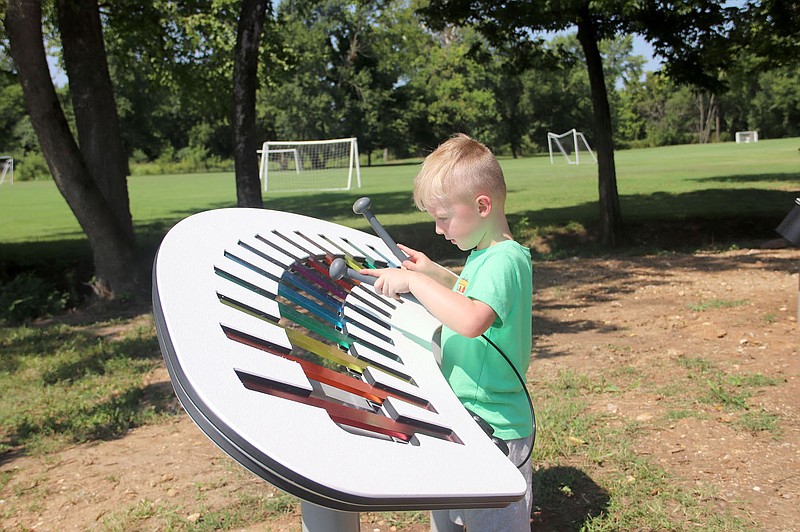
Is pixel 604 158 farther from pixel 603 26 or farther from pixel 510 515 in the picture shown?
pixel 510 515

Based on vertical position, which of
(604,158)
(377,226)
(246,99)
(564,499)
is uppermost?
(246,99)

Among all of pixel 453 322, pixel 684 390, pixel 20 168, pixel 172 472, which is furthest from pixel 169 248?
pixel 20 168

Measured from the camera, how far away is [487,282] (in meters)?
1.92

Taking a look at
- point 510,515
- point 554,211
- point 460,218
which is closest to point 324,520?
point 510,515

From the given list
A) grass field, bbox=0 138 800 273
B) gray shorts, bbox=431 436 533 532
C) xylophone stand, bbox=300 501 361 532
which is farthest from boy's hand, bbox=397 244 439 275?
grass field, bbox=0 138 800 273

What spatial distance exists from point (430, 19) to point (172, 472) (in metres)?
9.65

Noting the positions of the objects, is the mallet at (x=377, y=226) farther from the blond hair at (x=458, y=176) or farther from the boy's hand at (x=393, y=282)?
the boy's hand at (x=393, y=282)

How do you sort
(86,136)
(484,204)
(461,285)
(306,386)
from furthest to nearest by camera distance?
(86,136)
(461,285)
(484,204)
(306,386)

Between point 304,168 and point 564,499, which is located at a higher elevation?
point 304,168

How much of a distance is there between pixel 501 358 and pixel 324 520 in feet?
2.15

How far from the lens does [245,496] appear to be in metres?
3.53

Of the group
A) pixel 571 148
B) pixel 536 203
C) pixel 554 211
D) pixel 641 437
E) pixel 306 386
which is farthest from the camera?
pixel 571 148

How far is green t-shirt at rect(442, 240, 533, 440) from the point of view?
202cm

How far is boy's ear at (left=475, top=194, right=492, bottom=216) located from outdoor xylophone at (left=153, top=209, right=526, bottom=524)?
418 millimetres
